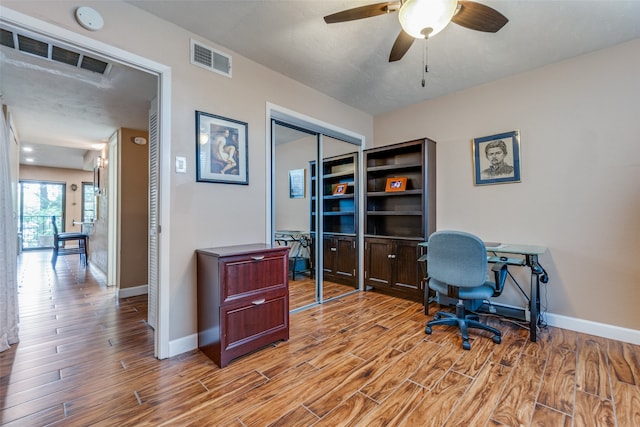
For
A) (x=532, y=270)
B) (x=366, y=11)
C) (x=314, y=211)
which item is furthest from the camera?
(x=314, y=211)

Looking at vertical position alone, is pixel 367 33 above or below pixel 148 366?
above

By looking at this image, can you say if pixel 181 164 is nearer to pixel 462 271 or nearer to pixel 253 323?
pixel 253 323

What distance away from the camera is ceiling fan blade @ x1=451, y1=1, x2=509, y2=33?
5.47 feet

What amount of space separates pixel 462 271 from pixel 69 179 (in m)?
10.8

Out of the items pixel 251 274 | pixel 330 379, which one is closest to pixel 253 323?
pixel 251 274

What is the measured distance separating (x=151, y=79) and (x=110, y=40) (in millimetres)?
734

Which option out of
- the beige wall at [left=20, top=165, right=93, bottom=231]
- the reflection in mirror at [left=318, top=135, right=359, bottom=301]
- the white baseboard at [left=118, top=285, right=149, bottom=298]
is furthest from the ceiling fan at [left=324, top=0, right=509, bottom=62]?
the beige wall at [left=20, top=165, right=93, bottom=231]

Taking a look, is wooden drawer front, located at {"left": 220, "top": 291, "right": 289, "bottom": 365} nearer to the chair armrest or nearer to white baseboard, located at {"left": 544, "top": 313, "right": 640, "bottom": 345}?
the chair armrest

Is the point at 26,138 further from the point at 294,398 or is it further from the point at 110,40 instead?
the point at 294,398

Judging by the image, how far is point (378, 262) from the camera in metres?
3.87

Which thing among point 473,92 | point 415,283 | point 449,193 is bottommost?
point 415,283

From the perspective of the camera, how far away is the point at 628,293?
8.02 ft

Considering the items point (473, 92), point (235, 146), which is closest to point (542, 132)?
point (473, 92)

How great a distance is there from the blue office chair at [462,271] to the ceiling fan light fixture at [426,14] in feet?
5.10
